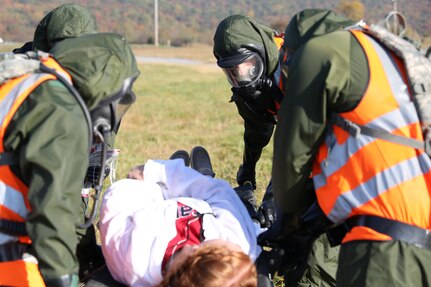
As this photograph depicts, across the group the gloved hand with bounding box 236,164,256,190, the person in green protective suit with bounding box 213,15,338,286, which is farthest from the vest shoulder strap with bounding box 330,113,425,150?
the gloved hand with bounding box 236,164,256,190

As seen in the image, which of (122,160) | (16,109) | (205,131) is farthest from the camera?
(205,131)

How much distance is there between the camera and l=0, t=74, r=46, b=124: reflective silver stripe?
247cm

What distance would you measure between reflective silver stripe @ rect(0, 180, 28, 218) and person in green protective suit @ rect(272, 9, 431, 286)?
1.07 meters

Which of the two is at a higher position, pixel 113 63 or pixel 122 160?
pixel 113 63

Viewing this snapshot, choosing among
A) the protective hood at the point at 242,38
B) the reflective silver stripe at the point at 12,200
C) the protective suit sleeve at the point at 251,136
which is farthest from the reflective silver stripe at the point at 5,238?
the protective suit sleeve at the point at 251,136

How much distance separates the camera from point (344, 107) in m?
2.56

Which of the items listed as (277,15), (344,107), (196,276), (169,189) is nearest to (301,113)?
(344,107)

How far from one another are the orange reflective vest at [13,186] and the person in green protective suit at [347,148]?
95 centimetres

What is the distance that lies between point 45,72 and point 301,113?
1.05 meters

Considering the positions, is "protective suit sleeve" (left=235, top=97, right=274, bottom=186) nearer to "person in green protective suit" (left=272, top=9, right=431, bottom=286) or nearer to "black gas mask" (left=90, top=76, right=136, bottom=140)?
"black gas mask" (left=90, top=76, right=136, bottom=140)

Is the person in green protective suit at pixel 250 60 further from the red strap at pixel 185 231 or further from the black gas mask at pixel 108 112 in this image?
the black gas mask at pixel 108 112

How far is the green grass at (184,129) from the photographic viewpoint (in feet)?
25.7

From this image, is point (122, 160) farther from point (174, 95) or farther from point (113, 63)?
point (174, 95)

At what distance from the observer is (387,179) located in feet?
8.36
